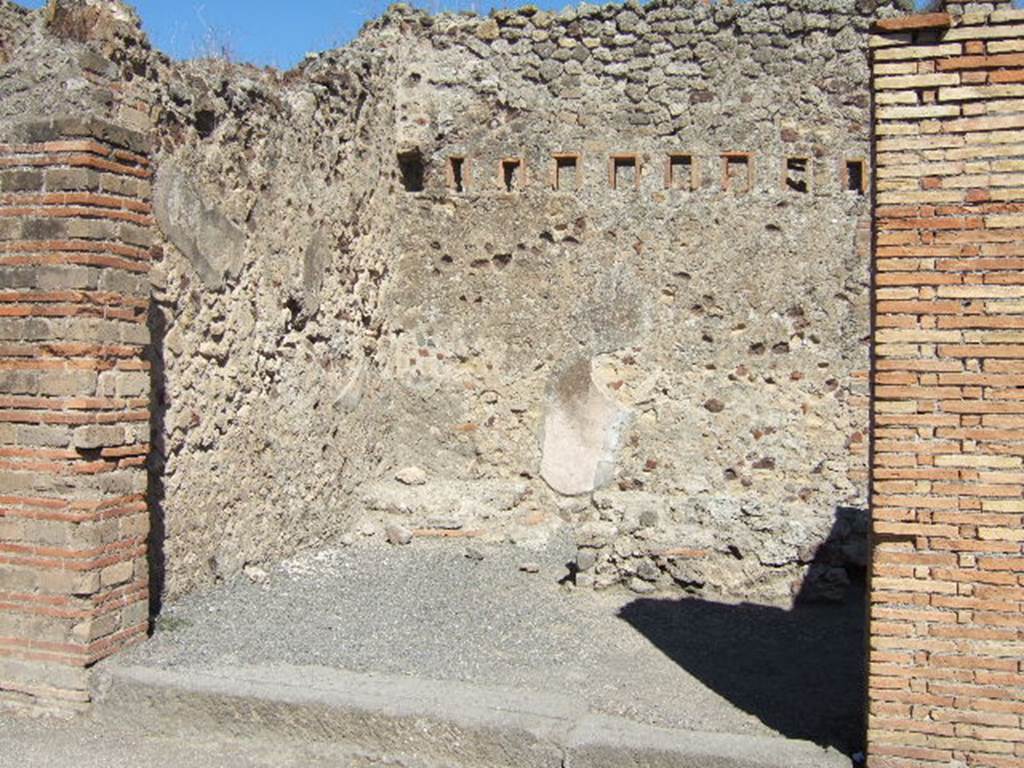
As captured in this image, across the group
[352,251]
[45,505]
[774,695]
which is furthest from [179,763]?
[352,251]

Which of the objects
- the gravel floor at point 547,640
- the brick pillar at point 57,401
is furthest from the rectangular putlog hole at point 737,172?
the brick pillar at point 57,401

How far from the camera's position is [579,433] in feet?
27.7

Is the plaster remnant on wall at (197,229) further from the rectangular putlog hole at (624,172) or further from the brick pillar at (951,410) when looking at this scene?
the brick pillar at (951,410)

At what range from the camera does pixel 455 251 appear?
8.63 meters

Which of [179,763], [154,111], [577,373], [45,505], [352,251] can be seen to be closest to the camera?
[179,763]

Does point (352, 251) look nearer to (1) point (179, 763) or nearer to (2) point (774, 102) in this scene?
(2) point (774, 102)

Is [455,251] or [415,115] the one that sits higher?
[415,115]

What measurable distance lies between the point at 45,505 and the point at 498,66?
558 centimetres

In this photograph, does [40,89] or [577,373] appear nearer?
[40,89]

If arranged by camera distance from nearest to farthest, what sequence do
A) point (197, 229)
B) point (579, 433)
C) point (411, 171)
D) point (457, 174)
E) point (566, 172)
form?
point (197, 229) → point (579, 433) → point (566, 172) → point (457, 174) → point (411, 171)

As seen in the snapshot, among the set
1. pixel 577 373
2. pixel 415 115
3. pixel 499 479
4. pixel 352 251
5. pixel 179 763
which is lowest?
pixel 179 763

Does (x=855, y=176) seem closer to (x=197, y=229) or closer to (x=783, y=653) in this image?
(x=783, y=653)

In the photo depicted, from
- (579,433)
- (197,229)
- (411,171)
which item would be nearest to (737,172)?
(579,433)

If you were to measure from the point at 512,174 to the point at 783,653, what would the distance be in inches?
185
